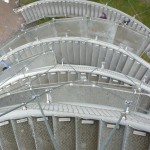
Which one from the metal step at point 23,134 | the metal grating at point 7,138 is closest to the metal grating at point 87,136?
the metal step at point 23,134

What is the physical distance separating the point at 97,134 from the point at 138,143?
1263 mm

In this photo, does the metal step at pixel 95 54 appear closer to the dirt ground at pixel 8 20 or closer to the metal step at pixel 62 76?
the metal step at pixel 62 76

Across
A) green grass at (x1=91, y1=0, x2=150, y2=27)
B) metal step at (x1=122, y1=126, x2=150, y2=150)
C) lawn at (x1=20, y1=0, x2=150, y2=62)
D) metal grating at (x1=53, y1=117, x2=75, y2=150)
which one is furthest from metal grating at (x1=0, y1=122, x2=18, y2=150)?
green grass at (x1=91, y1=0, x2=150, y2=27)

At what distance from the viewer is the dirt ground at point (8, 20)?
26953 mm

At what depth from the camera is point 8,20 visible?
2744cm

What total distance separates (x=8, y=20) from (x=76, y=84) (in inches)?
501

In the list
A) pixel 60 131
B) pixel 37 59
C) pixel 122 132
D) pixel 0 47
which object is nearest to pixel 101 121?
pixel 122 132

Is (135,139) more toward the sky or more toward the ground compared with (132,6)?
more toward the ground

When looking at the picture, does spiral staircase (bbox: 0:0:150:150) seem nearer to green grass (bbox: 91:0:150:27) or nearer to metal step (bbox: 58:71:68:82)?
metal step (bbox: 58:71:68:82)

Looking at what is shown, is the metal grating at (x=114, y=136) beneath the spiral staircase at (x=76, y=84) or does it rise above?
beneath

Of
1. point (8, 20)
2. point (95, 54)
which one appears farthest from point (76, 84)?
point (8, 20)

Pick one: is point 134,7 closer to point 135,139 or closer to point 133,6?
point 133,6

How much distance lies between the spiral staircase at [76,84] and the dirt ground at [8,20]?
0.55m

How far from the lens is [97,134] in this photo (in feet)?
36.1
